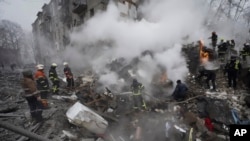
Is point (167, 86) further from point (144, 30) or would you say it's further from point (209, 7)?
point (209, 7)

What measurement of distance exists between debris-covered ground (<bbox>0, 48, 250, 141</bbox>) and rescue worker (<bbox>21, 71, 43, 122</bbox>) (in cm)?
27

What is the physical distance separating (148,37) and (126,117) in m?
6.18

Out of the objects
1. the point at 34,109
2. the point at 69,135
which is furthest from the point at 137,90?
the point at 34,109

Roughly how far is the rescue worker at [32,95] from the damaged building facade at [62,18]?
416 inches

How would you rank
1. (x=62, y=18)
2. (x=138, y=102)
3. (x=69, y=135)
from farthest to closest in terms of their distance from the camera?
(x=62, y=18)
(x=138, y=102)
(x=69, y=135)

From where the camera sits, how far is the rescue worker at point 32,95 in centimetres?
669

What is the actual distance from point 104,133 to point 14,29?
59.4 meters

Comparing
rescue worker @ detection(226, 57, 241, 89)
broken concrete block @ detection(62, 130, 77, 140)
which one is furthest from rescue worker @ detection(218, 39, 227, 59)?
broken concrete block @ detection(62, 130, 77, 140)

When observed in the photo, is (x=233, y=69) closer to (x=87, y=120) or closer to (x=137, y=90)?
(x=137, y=90)

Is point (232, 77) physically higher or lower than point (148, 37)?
lower

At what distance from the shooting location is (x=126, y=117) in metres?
7.93

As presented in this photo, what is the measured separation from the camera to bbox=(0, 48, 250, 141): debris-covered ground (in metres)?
6.56

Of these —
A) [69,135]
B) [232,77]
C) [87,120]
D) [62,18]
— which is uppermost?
[62,18]

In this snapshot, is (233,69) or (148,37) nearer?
(233,69)
